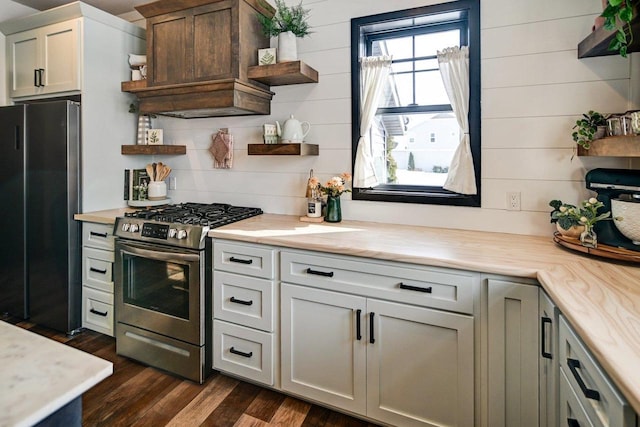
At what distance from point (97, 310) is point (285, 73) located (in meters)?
2.17

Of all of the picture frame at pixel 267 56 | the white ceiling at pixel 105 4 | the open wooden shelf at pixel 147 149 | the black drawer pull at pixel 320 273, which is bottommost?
the black drawer pull at pixel 320 273

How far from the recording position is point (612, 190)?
1.64 meters

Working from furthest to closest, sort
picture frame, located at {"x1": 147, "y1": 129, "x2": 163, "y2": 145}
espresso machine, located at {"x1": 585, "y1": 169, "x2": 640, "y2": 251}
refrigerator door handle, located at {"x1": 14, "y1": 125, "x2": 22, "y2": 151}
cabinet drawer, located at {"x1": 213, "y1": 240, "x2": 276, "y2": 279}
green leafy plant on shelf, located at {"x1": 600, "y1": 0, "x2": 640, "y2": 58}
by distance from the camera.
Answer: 1. picture frame, located at {"x1": 147, "y1": 129, "x2": 163, "y2": 145}
2. refrigerator door handle, located at {"x1": 14, "y1": 125, "x2": 22, "y2": 151}
3. cabinet drawer, located at {"x1": 213, "y1": 240, "x2": 276, "y2": 279}
4. espresso machine, located at {"x1": 585, "y1": 169, "x2": 640, "y2": 251}
5. green leafy plant on shelf, located at {"x1": 600, "y1": 0, "x2": 640, "y2": 58}

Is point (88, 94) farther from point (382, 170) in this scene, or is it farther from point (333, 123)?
point (382, 170)

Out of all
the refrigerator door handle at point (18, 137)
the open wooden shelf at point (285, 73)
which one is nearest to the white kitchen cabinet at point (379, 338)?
the open wooden shelf at point (285, 73)

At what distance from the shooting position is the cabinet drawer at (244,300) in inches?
79.6

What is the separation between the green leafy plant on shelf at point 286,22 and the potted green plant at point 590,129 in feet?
5.66

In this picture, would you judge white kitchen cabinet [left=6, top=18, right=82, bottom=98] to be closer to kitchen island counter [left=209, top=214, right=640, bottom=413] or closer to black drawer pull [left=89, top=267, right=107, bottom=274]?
black drawer pull [left=89, top=267, right=107, bottom=274]

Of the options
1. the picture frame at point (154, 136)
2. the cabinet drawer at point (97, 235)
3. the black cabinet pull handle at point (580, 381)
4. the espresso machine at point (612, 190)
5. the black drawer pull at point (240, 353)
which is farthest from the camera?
the picture frame at point (154, 136)

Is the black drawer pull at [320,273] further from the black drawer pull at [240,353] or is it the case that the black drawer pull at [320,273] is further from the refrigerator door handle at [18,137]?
the refrigerator door handle at [18,137]

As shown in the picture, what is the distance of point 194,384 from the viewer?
86.0 inches

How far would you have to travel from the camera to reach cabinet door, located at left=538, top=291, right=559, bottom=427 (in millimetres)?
1353

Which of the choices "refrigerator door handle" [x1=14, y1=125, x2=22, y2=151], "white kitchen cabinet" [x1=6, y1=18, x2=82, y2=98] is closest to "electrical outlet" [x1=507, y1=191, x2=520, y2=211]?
"white kitchen cabinet" [x1=6, y1=18, x2=82, y2=98]

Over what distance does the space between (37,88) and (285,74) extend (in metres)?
2.09
